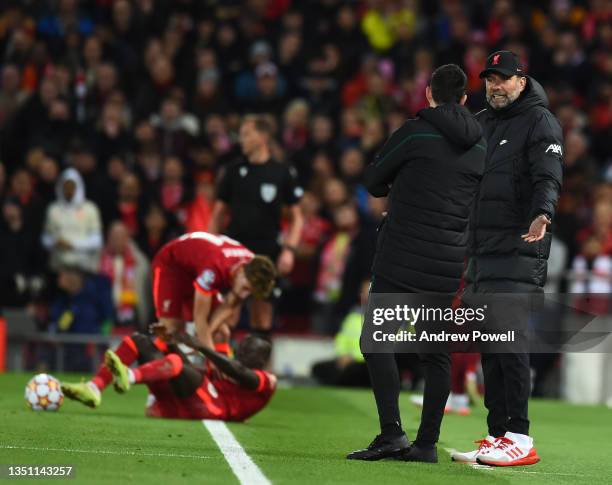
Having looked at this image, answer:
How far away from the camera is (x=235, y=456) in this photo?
7535mm

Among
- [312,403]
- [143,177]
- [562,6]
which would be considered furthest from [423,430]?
[562,6]

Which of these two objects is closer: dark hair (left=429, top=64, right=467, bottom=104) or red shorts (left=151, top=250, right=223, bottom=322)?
dark hair (left=429, top=64, right=467, bottom=104)

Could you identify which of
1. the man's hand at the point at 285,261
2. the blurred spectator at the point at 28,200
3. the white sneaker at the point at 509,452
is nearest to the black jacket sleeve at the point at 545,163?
the white sneaker at the point at 509,452

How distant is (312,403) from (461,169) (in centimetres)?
538

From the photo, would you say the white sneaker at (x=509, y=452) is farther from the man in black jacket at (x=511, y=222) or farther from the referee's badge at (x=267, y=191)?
the referee's badge at (x=267, y=191)

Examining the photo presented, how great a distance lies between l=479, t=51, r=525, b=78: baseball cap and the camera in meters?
7.91

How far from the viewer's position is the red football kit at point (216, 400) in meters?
9.86

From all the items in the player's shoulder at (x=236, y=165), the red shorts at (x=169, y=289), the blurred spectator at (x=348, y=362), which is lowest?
the blurred spectator at (x=348, y=362)

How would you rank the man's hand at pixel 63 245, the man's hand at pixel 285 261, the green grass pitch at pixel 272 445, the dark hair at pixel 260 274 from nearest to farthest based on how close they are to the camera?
the green grass pitch at pixel 272 445 → the dark hair at pixel 260 274 → the man's hand at pixel 285 261 → the man's hand at pixel 63 245

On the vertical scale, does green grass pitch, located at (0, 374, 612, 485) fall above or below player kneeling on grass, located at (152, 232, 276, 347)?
below

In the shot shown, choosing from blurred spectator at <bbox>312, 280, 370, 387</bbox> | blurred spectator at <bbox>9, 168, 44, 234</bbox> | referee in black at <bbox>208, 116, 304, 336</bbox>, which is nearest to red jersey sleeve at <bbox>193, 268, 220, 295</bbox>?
referee in black at <bbox>208, 116, 304, 336</bbox>

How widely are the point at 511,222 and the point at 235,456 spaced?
79.8 inches

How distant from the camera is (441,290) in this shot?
7.57 metres

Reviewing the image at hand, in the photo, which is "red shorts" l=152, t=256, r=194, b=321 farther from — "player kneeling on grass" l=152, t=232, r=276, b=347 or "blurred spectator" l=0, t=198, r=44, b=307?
"blurred spectator" l=0, t=198, r=44, b=307
